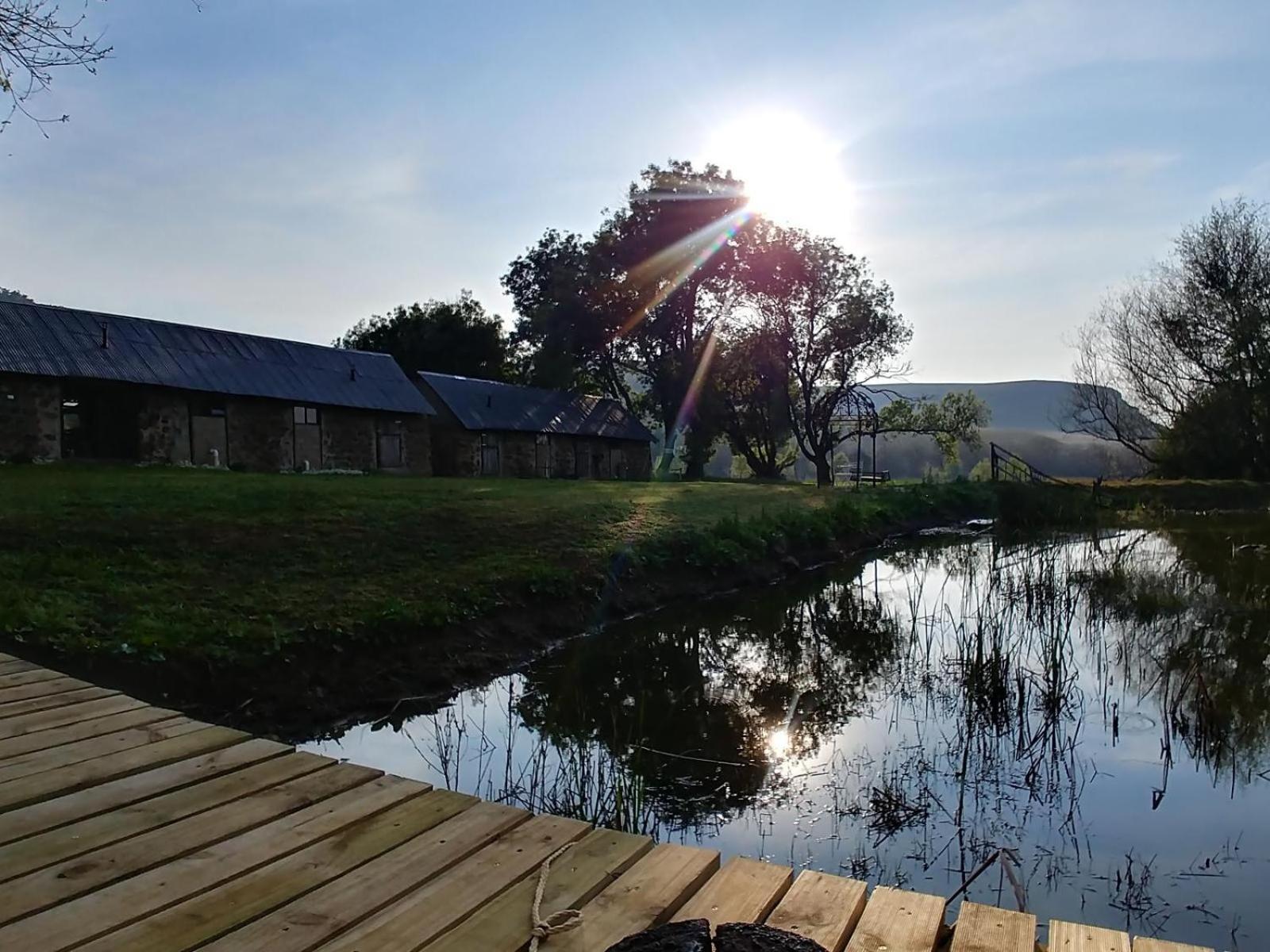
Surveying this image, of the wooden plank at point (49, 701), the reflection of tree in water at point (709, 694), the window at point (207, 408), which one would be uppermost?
the window at point (207, 408)

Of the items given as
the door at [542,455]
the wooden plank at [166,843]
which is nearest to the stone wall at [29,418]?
the door at [542,455]

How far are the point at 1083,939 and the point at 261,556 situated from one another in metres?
8.70

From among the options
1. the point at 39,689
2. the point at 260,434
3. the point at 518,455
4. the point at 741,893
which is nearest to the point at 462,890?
the point at 741,893

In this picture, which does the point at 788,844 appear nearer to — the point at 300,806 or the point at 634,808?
the point at 634,808

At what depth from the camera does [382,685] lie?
22.9 feet

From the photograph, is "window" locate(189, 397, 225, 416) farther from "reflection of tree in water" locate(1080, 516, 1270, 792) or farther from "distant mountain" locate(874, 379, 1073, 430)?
"distant mountain" locate(874, 379, 1073, 430)

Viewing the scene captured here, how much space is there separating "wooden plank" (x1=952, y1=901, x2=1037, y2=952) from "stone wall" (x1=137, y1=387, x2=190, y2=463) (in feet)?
71.5

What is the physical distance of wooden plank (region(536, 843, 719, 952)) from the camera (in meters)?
2.00

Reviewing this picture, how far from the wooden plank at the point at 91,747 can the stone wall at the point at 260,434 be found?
19906 mm

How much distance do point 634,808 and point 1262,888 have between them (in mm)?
2819

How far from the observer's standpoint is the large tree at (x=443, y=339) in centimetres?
3994

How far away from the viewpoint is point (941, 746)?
Answer: 557cm

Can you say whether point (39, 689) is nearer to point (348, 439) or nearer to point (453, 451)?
point (348, 439)

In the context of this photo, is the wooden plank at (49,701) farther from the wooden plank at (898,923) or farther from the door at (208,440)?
the door at (208,440)
